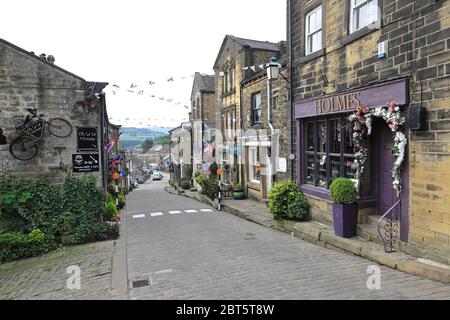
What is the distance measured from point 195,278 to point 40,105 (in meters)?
7.30

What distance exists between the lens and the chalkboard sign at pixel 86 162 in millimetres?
10703

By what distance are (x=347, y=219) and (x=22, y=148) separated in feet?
29.1

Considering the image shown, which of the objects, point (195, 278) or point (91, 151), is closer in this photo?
point (195, 278)

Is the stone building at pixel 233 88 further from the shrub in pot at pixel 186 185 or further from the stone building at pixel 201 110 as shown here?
the shrub in pot at pixel 186 185

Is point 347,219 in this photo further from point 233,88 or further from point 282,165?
point 233,88

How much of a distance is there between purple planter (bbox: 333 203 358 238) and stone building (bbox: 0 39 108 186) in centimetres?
712

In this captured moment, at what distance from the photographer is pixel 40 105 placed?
34.0 feet

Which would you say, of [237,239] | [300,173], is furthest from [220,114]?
[237,239]

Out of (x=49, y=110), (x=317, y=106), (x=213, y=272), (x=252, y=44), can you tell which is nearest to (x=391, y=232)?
(x=213, y=272)

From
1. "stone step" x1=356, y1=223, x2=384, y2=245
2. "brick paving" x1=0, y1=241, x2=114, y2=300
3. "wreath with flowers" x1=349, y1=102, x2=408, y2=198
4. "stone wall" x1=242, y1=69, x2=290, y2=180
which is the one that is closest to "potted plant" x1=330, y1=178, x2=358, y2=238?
"stone step" x1=356, y1=223, x2=384, y2=245

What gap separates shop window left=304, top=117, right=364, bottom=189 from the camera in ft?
29.1

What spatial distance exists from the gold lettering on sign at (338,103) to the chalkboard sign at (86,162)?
21.7ft
